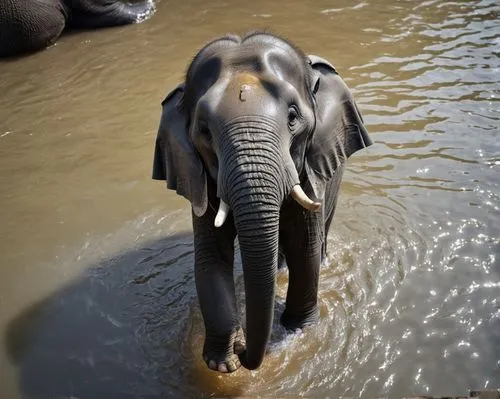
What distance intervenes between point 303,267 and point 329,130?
31.7 inches

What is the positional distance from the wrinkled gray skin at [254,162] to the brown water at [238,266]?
0.45m

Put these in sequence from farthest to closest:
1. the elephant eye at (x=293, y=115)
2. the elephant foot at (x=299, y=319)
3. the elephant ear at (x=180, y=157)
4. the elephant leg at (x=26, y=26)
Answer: the elephant leg at (x=26, y=26) < the elephant foot at (x=299, y=319) < the elephant ear at (x=180, y=157) < the elephant eye at (x=293, y=115)

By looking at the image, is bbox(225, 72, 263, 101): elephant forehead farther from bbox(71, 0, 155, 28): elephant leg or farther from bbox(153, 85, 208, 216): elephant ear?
bbox(71, 0, 155, 28): elephant leg

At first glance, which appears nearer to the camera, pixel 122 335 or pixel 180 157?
pixel 180 157

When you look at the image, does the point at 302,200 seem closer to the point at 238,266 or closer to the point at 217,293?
the point at 217,293

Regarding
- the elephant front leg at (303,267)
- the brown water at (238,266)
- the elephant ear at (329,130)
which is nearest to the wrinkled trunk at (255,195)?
the elephant ear at (329,130)

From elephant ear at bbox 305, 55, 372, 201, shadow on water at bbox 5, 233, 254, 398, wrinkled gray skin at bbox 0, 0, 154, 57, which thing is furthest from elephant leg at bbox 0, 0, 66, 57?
elephant ear at bbox 305, 55, 372, 201

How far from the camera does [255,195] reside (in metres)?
2.63

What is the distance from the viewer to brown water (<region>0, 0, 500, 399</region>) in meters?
3.83

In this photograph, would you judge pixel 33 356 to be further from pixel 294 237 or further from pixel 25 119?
pixel 25 119

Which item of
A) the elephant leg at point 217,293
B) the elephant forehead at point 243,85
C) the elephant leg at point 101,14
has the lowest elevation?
the elephant leg at point 101,14

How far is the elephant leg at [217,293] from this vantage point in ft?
11.5

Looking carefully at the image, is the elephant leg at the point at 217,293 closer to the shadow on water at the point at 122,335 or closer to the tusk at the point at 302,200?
the shadow on water at the point at 122,335

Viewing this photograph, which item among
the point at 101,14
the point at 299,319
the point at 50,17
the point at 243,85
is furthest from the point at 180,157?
the point at 101,14
